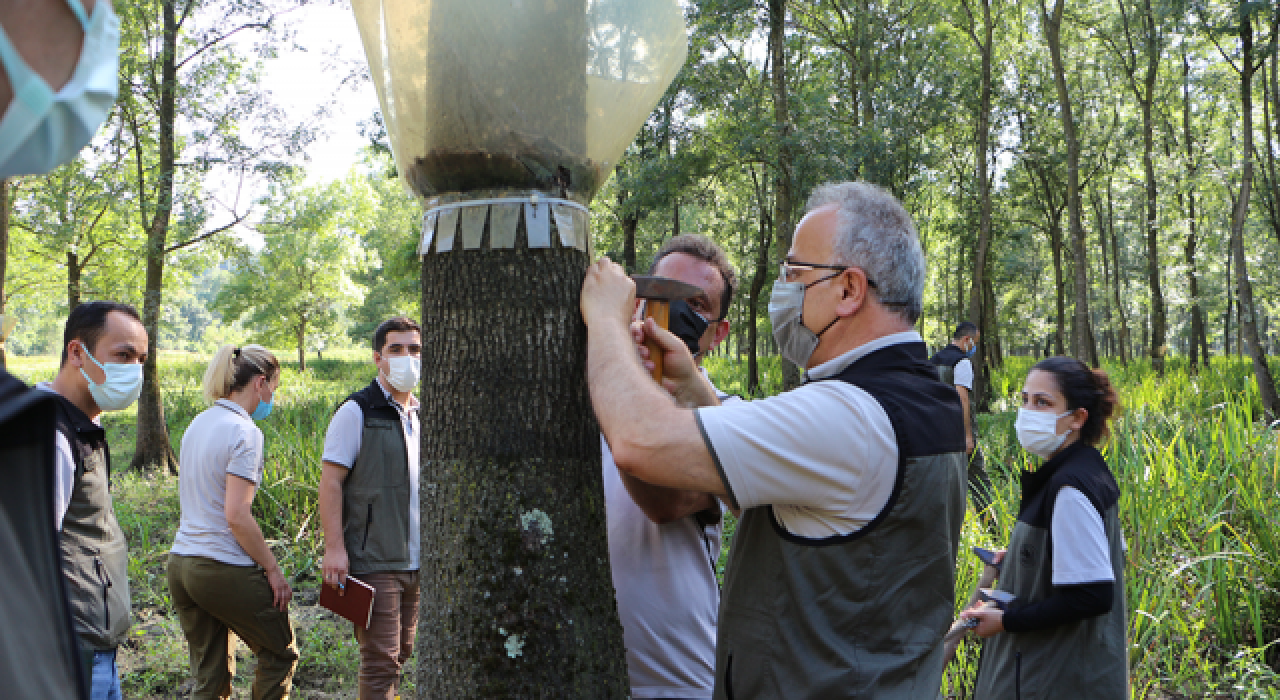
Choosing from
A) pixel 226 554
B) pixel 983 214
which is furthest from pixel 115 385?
pixel 983 214

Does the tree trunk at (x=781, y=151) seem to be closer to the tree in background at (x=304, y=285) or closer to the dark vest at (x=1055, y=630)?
the dark vest at (x=1055, y=630)

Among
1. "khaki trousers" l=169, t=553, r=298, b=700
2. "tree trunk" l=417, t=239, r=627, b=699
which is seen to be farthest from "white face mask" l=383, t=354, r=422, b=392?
"tree trunk" l=417, t=239, r=627, b=699

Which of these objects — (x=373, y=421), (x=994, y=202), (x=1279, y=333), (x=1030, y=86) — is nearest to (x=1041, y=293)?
(x=1279, y=333)

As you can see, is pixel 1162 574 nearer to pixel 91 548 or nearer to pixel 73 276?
pixel 91 548

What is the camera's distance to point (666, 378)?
2.01 meters

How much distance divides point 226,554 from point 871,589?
315 cm

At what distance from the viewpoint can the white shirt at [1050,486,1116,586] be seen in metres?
2.65

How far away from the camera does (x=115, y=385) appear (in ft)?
10.4

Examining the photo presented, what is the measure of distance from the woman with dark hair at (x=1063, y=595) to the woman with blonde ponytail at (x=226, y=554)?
3.05 m

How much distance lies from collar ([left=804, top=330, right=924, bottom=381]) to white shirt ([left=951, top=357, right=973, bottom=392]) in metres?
5.92

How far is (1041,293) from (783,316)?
38874 mm

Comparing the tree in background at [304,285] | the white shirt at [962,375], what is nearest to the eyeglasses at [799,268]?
the white shirt at [962,375]

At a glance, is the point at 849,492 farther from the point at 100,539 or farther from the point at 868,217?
the point at 100,539

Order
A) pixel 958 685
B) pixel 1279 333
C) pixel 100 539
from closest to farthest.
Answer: pixel 100 539 → pixel 958 685 → pixel 1279 333
